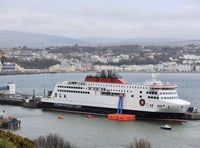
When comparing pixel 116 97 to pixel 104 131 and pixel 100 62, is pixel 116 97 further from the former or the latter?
pixel 100 62

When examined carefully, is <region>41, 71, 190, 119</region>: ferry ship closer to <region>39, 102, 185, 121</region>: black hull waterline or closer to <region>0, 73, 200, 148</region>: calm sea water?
<region>39, 102, 185, 121</region>: black hull waterline

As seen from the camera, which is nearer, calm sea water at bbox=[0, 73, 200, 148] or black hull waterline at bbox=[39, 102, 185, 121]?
calm sea water at bbox=[0, 73, 200, 148]

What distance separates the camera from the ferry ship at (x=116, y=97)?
30.4 m

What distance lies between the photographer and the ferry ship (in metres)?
30.4

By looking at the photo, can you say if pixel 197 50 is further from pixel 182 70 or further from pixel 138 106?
pixel 138 106

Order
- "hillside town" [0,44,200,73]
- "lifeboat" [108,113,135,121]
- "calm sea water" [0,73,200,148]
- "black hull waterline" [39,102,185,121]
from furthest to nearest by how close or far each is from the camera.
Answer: "hillside town" [0,44,200,73] → "lifeboat" [108,113,135,121] → "black hull waterline" [39,102,185,121] → "calm sea water" [0,73,200,148]

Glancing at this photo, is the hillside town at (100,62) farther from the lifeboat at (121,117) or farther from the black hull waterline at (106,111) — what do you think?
the lifeboat at (121,117)

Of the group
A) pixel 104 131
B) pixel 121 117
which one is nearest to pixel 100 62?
pixel 121 117

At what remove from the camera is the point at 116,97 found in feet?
106

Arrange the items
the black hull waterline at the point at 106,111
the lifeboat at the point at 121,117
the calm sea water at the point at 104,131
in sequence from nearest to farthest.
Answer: the calm sea water at the point at 104,131
the black hull waterline at the point at 106,111
the lifeboat at the point at 121,117

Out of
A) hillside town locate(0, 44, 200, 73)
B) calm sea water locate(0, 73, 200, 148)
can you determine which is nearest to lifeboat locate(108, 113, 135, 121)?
calm sea water locate(0, 73, 200, 148)

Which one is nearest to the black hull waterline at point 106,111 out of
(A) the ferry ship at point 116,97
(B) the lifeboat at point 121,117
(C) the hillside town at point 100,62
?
(A) the ferry ship at point 116,97

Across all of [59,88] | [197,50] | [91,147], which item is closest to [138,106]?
[59,88]

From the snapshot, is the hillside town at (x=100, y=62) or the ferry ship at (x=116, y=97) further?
the hillside town at (x=100, y=62)
